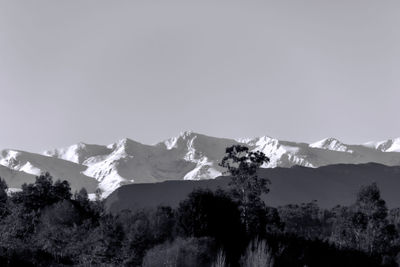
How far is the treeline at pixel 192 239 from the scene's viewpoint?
35.3 meters

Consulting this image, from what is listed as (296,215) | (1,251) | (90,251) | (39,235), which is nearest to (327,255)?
(90,251)

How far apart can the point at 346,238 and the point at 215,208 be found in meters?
27.9

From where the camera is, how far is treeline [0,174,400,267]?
35.3m

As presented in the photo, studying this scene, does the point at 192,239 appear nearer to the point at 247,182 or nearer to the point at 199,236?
the point at 199,236

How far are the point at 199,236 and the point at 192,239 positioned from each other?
4809mm

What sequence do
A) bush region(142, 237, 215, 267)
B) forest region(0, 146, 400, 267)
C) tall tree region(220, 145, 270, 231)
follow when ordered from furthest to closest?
1. tall tree region(220, 145, 270, 231)
2. forest region(0, 146, 400, 267)
3. bush region(142, 237, 215, 267)

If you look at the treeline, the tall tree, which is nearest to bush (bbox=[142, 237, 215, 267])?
the treeline

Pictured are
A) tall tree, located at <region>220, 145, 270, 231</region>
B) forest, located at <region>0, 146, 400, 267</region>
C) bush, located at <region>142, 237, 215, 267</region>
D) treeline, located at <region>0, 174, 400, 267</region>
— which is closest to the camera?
bush, located at <region>142, 237, 215, 267</region>

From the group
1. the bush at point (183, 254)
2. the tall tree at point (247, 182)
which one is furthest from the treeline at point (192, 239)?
the tall tree at point (247, 182)

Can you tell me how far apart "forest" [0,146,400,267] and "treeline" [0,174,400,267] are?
7 cm

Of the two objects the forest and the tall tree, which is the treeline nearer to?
the forest

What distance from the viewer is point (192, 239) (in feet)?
129

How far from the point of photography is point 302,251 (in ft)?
143

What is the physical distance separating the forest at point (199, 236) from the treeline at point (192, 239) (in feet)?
0.23
